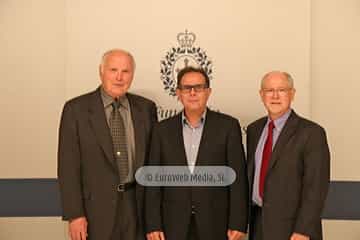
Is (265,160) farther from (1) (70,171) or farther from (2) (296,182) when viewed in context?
(1) (70,171)

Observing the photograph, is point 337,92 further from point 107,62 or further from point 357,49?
point 107,62

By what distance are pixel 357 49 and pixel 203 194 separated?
5.28 ft

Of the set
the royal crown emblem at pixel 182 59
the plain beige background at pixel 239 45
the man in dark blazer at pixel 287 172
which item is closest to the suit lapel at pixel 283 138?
the man in dark blazer at pixel 287 172

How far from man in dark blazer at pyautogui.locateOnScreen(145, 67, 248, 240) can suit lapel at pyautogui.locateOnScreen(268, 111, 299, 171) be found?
22 cm

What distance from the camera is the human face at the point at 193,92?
268 cm

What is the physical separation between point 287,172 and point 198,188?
1.60ft

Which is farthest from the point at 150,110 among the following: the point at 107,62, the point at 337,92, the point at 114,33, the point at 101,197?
the point at 337,92

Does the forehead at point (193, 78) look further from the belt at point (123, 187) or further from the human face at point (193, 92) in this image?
the belt at point (123, 187)

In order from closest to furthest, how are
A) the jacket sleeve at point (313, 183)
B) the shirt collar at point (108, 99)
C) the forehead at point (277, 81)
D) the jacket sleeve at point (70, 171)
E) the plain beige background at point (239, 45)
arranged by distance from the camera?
the jacket sleeve at point (313, 183) → the forehead at point (277, 81) → the jacket sleeve at point (70, 171) → the shirt collar at point (108, 99) → the plain beige background at point (239, 45)

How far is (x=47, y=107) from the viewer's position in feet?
11.8

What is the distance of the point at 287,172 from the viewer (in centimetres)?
248

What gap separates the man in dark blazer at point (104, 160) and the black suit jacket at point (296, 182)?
724mm

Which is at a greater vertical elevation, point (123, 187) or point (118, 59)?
point (118, 59)

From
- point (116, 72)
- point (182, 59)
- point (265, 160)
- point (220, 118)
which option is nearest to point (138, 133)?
point (116, 72)
